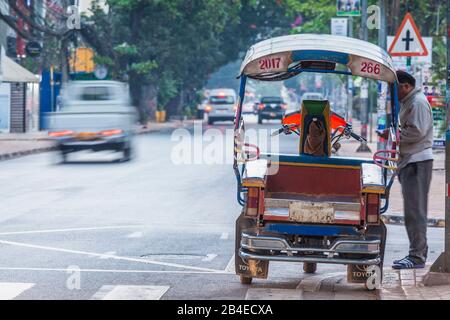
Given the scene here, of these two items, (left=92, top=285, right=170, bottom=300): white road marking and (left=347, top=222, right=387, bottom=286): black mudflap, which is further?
(left=347, top=222, right=387, bottom=286): black mudflap

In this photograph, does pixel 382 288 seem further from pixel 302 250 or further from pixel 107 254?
pixel 107 254

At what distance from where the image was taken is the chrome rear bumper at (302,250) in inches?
439

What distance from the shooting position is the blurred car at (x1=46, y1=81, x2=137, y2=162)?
96.4 feet

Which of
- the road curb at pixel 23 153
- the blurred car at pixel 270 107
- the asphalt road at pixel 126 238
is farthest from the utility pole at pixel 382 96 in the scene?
the blurred car at pixel 270 107

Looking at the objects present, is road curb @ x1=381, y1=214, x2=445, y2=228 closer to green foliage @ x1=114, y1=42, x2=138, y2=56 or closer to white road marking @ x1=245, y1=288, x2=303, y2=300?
white road marking @ x1=245, y1=288, x2=303, y2=300

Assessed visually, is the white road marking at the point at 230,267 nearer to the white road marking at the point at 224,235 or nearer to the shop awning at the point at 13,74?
the white road marking at the point at 224,235

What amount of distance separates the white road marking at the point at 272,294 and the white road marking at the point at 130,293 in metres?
0.81

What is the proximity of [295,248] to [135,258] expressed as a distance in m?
2.87

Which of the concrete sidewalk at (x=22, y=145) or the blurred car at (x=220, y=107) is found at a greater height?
the blurred car at (x=220, y=107)

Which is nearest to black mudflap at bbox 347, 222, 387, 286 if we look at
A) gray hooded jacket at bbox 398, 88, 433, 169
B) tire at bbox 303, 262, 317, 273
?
tire at bbox 303, 262, 317, 273

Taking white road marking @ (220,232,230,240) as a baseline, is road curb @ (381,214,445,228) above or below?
above

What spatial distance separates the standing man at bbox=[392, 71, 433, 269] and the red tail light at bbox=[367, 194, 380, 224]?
1203 millimetres

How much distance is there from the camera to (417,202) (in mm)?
12469
